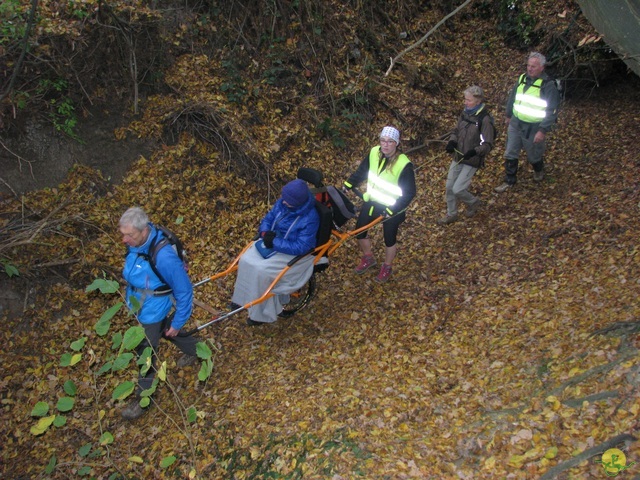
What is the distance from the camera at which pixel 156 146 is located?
291 inches

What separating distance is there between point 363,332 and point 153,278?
2.67m

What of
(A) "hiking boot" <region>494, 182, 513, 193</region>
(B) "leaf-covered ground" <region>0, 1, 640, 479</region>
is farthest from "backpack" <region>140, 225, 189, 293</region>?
(A) "hiking boot" <region>494, 182, 513, 193</region>

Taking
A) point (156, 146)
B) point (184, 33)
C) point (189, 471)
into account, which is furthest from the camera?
point (184, 33)

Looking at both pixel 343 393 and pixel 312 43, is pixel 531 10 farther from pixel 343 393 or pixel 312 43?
pixel 343 393

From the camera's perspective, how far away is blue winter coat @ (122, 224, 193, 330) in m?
4.28

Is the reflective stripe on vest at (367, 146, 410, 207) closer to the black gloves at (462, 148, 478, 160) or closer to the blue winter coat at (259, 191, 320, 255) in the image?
the blue winter coat at (259, 191, 320, 255)

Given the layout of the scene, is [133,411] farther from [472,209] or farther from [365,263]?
[472,209]

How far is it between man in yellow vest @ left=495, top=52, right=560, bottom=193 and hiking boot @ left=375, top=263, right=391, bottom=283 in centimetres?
272

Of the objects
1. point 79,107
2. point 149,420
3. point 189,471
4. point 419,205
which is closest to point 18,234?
point 79,107

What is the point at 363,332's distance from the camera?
5.84 metres

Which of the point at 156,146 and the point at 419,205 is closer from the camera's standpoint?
the point at 156,146

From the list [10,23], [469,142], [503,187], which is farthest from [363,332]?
[10,23]

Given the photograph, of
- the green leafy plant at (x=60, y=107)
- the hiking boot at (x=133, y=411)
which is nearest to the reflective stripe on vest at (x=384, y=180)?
the hiking boot at (x=133, y=411)

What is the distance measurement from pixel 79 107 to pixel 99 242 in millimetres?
2096
